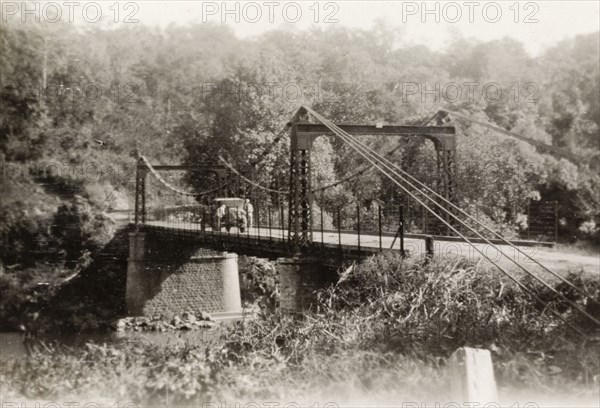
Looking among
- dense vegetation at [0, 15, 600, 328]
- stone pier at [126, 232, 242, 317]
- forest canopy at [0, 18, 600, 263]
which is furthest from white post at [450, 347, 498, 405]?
stone pier at [126, 232, 242, 317]

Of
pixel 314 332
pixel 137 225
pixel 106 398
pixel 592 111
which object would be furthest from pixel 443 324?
pixel 592 111

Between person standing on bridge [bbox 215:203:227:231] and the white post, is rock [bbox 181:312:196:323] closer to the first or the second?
person standing on bridge [bbox 215:203:227:231]

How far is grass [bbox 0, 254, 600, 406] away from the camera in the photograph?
5.25 m

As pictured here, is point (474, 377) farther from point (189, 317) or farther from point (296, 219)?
point (189, 317)

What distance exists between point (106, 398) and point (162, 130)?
3071cm

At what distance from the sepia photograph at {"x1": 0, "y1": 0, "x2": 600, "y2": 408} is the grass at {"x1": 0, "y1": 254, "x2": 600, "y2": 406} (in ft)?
0.10

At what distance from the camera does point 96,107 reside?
27.2 m

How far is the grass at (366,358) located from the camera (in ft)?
17.2

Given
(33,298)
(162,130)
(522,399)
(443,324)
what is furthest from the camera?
(162,130)

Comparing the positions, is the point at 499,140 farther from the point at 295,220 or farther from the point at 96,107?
the point at 96,107

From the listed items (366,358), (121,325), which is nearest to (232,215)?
(121,325)

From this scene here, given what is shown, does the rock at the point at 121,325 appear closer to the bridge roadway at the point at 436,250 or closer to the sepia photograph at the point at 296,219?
the sepia photograph at the point at 296,219

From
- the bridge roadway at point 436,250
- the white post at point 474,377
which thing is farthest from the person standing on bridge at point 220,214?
the white post at point 474,377

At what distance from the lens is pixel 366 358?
20.0 feet
